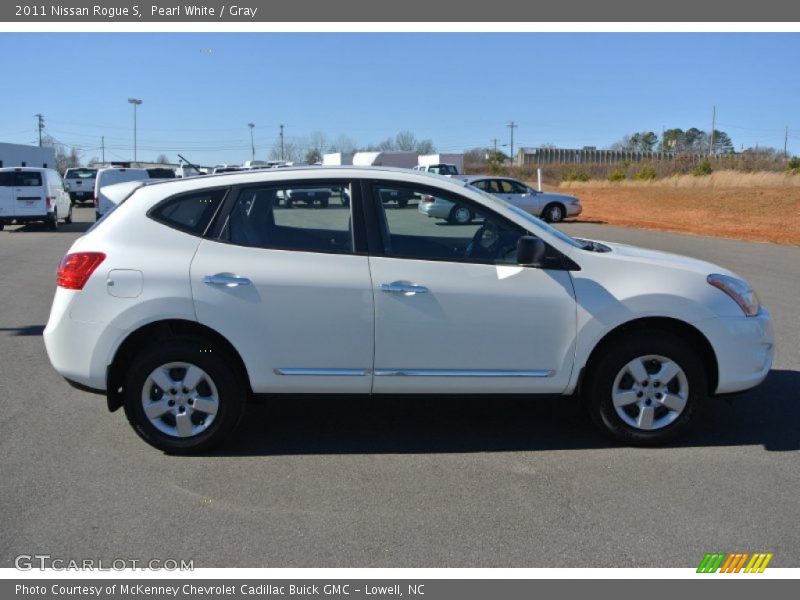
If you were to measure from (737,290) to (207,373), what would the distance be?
3.61m

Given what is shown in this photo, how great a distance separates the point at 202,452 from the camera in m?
5.08

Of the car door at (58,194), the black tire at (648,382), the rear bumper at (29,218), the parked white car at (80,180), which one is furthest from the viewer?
the parked white car at (80,180)

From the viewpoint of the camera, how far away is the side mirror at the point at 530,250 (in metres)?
4.88

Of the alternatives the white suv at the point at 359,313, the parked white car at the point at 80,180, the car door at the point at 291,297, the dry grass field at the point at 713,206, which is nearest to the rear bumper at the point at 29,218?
the parked white car at the point at 80,180

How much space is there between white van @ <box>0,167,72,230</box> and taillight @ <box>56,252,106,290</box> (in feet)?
64.3

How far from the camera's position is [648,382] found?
16.7 ft

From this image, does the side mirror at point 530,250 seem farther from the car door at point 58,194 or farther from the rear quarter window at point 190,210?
the car door at point 58,194

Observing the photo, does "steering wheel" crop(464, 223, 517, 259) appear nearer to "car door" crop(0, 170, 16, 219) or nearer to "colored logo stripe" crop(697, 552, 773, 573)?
"colored logo stripe" crop(697, 552, 773, 573)

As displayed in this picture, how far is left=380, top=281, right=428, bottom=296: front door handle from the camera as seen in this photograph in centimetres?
490

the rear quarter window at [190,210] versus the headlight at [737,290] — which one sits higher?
the rear quarter window at [190,210]
